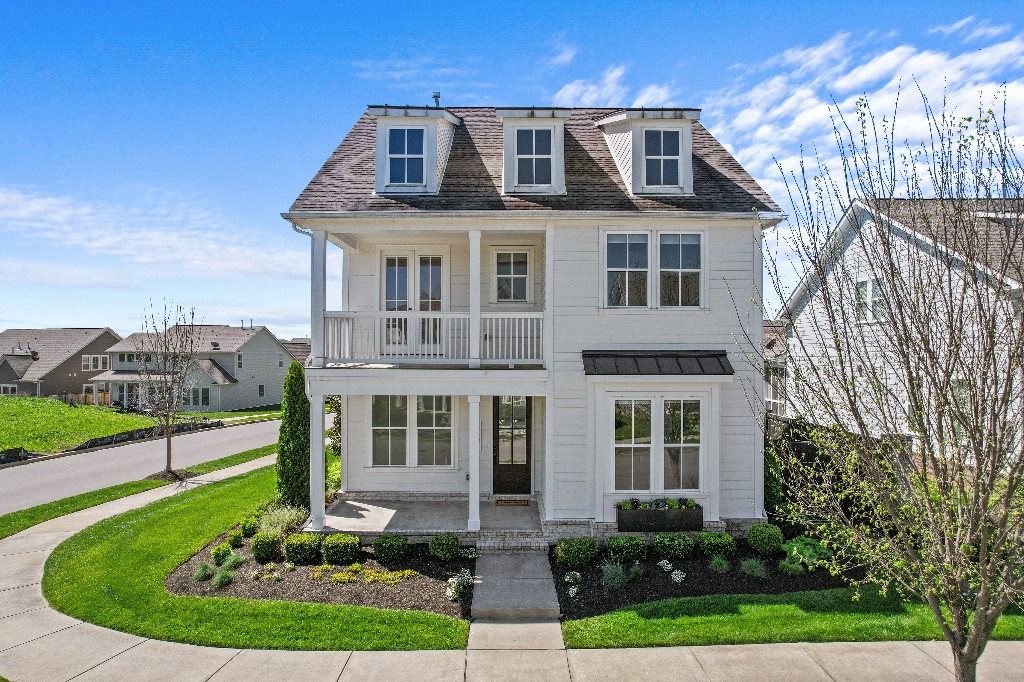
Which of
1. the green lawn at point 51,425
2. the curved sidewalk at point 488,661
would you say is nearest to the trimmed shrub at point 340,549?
the curved sidewalk at point 488,661

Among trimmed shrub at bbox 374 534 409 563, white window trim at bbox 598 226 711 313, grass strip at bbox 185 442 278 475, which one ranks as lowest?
grass strip at bbox 185 442 278 475

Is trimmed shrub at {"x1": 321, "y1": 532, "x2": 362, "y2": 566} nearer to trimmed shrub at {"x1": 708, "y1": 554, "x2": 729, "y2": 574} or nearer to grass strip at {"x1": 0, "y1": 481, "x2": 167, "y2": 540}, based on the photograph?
trimmed shrub at {"x1": 708, "y1": 554, "x2": 729, "y2": 574}

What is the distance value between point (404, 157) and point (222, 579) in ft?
27.4

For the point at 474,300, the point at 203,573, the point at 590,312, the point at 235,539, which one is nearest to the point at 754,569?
the point at 590,312

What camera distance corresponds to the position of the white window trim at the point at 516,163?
12.0m

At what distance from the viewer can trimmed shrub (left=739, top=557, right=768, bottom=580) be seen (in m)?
9.57

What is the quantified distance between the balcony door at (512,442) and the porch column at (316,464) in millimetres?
3891

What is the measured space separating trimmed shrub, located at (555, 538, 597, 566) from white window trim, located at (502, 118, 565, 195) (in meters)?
6.64

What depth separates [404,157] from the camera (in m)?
12.3

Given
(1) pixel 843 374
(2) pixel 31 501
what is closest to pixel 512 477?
(1) pixel 843 374

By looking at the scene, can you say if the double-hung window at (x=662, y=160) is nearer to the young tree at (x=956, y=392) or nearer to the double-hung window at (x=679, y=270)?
the double-hung window at (x=679, y=270)

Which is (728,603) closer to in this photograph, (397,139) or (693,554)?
(693,554)

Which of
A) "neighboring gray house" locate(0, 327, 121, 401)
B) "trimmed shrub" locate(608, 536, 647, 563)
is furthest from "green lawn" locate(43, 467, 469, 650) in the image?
"neighboring gray house" locate(0, 327, 121, 401)

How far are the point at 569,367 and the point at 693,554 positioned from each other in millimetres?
3962
